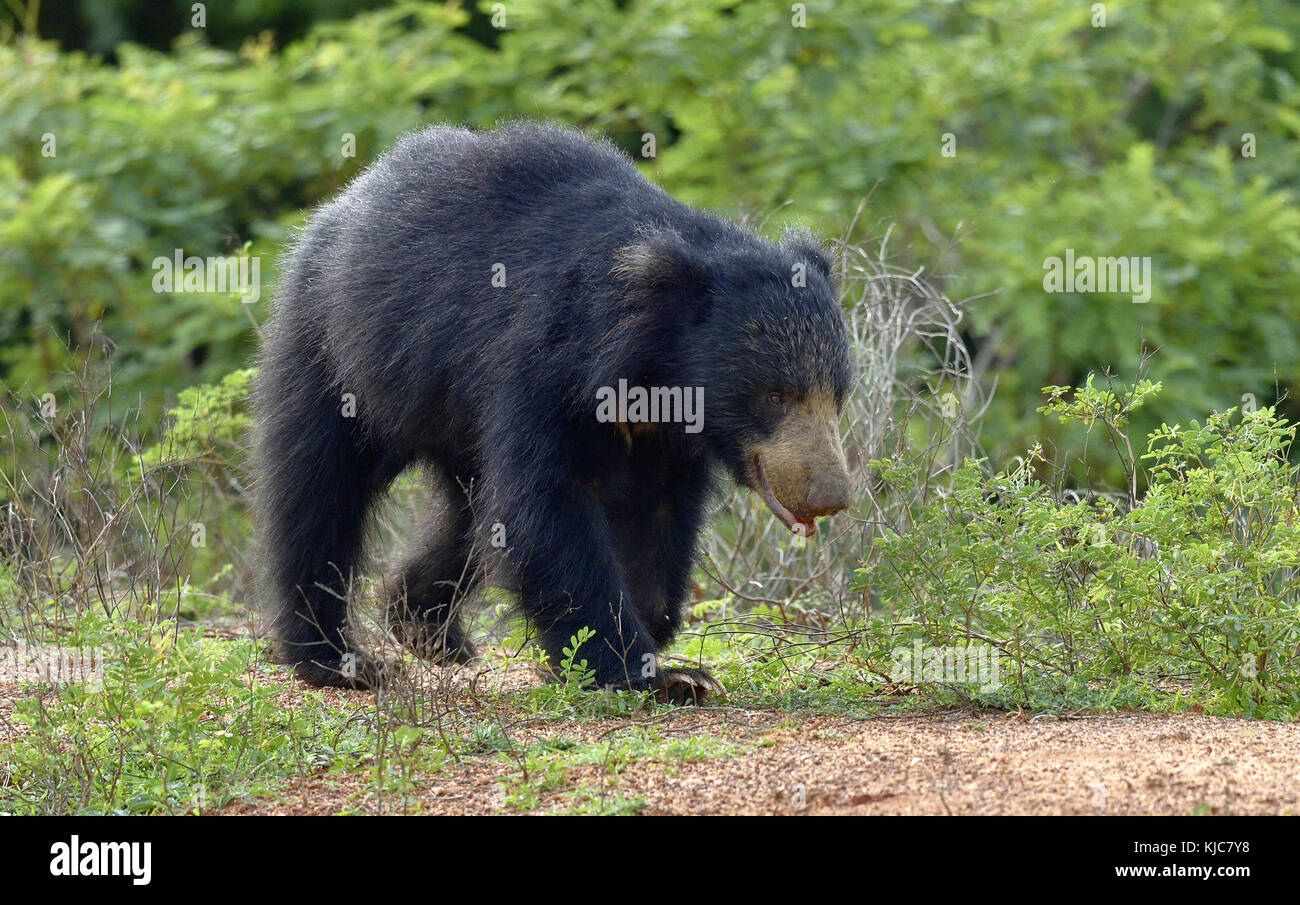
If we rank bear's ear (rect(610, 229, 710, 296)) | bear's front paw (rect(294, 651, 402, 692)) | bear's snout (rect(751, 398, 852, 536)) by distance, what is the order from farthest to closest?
1. bear's front paw (rect(294, 651, 402, 692))
2. bear's ear (rect(610, 229, 710, 296))
3. bear's snout (rect(751, 398, 852, 536))

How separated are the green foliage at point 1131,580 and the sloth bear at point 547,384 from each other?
1.52 feet

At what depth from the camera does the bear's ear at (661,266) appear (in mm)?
4949

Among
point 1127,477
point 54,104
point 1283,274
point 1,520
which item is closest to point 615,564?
point 1127,477

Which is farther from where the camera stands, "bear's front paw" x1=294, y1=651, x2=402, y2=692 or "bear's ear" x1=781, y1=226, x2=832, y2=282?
"bear's front paw" x1=294, y1=651, x2=402, y2=692

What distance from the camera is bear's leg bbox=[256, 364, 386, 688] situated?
5.92 metres

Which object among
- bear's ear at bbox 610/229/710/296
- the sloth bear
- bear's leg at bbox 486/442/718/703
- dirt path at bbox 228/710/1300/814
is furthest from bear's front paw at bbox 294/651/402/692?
bear's ear at bbox 610/229/710/296

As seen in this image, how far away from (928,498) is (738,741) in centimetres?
194

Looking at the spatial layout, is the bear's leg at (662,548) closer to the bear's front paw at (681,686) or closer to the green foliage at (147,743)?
the bear's front paw at (681,686)

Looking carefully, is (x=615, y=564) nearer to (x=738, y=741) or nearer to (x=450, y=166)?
(x=738, y=741)

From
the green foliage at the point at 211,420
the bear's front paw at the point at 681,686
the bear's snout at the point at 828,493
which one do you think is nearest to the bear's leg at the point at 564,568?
the bear's front paw at the point at 681,686

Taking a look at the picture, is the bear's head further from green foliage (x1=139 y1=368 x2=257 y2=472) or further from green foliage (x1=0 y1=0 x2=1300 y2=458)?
green foliage (x1=0 y1=0 x2=1300 y2=458)

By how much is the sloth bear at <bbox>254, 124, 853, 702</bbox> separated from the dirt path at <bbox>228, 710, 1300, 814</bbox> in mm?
526

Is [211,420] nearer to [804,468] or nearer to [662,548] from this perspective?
[662,548]

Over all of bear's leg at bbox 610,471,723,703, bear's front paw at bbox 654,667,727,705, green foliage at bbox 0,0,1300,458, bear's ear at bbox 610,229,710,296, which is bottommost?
bear's front paw at bbox 654,667,727,705
